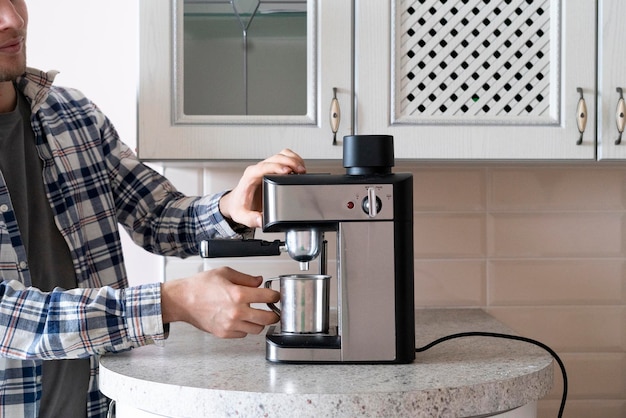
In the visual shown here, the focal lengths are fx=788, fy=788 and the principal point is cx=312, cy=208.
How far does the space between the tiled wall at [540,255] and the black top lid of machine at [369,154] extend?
2.35 feet

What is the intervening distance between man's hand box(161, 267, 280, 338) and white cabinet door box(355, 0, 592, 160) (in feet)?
1.51

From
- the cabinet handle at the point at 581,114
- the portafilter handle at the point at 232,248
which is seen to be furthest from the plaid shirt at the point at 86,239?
the cabinet handle at the point at 581,114

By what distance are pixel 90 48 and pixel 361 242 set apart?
1.04m

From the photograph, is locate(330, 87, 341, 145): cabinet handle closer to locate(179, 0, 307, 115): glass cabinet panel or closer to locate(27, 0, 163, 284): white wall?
locate(179, 0, 307, 115): glass cabinet panel

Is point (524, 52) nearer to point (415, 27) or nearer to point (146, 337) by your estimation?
point (415, 27)

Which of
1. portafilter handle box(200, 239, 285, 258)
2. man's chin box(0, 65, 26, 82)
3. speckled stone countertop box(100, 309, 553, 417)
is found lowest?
speckled stone countertop box(100, 309, 553, 417)

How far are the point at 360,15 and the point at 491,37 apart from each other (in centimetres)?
27

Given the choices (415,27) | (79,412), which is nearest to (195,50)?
(415,27)

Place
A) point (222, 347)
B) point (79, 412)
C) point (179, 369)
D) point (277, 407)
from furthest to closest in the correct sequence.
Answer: point (79, 412), point (222, 347), point (179, 369), point (277, 407)

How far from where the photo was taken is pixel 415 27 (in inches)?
61.7

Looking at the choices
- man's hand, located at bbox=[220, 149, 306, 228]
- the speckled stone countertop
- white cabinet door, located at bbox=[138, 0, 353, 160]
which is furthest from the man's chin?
the speckled stone countertop

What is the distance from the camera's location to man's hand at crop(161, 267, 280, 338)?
1264mm

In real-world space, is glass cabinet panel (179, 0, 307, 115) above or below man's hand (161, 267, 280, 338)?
above

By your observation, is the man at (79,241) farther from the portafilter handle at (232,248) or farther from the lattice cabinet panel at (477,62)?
the lattice cabinet panel at (477,62)
